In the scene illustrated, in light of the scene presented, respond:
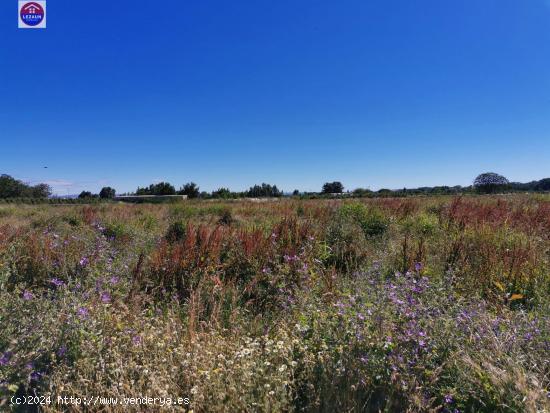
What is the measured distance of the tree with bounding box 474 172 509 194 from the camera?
160 feet

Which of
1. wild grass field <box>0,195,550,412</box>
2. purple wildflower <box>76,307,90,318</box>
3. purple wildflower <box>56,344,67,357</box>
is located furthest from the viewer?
purple wildflower <box>76,307,90,318</box>

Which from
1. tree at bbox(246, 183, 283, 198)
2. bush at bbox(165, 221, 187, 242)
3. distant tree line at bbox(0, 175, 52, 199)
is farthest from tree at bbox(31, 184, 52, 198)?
bush at bbox(165, 221, 187, 242)

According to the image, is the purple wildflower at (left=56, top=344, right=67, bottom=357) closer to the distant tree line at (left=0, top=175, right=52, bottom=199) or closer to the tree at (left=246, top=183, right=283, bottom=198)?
the tree at (left=246, top=183, right=283, bottom=198)

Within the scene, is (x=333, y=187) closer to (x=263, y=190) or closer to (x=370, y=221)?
(x=263, y=190)

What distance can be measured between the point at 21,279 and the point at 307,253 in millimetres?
4024

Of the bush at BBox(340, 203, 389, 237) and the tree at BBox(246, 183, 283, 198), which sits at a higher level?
the tree at BBox(246, 183, 283, 198)

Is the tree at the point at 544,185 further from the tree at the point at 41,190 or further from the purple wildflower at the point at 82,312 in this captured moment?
the tree at the point at 41,190

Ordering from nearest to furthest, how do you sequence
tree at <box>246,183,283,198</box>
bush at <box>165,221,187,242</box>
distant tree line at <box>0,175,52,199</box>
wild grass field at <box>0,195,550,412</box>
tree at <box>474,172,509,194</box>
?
wild grass field at <box>0,195,550,412</box>
bush at <box>165,221,187,242</box>
tree at <box>474,172,509,194</box>
tree at <box>246,183,283,198</box>
distant tree line at <box>0,175,52,199</box>

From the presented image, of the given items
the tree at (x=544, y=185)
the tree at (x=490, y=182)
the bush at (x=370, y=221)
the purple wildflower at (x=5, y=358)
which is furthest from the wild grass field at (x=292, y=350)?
the tree at (x=490, y=182)

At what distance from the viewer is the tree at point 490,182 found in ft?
160

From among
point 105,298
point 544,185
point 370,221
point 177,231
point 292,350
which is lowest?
point 292,350

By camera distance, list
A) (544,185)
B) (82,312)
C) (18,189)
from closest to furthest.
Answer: (82,312)
(544,185)
(18,189)

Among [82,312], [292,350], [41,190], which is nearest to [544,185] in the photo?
[292,350]

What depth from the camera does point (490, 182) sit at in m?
50.8
